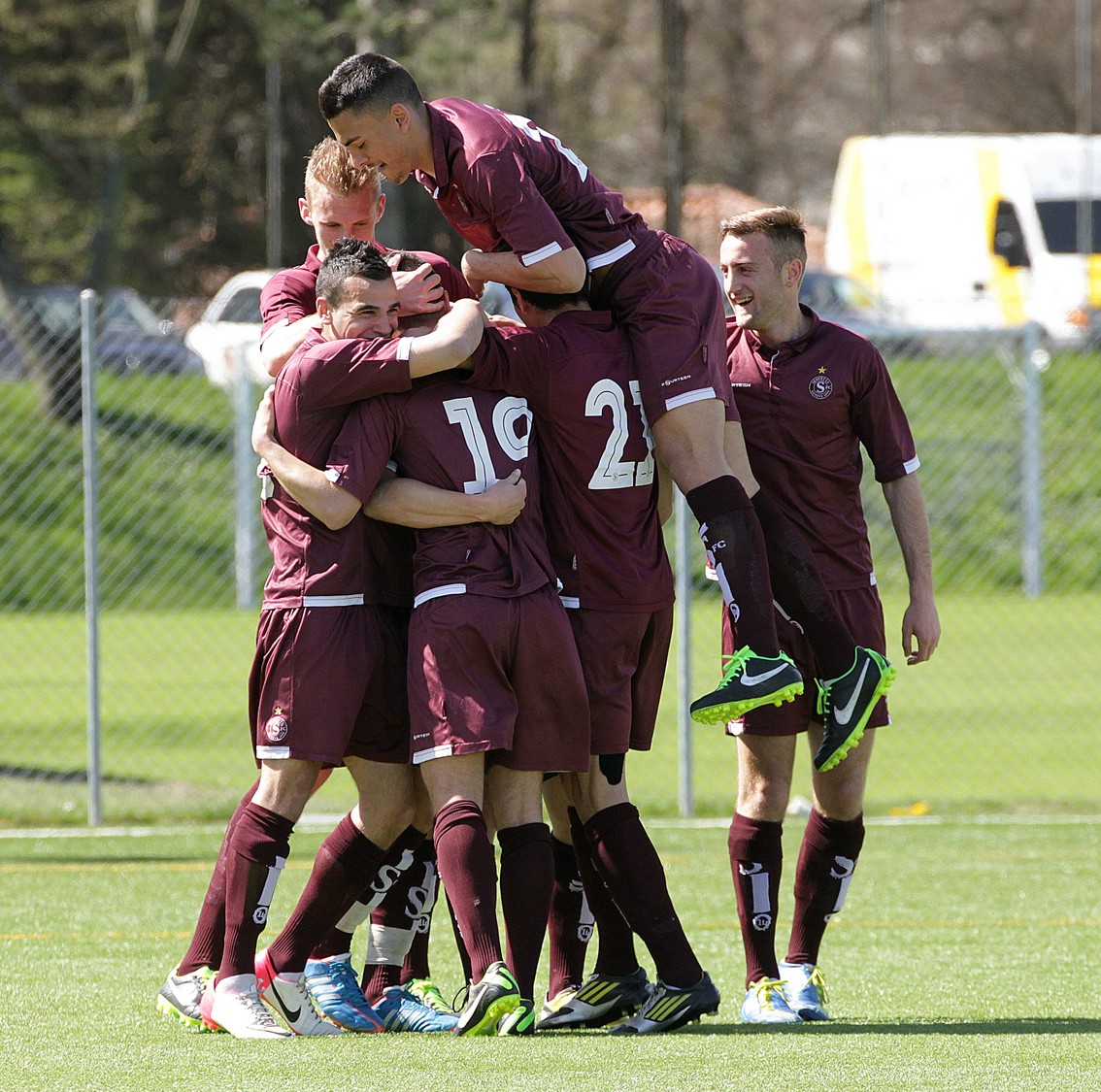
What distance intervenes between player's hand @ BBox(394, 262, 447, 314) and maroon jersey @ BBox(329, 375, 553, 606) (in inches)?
9.0

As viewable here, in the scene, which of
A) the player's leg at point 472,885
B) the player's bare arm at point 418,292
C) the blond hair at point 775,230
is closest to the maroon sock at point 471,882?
the player's leg at point 472,885

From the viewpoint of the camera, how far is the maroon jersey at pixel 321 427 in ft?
13.8

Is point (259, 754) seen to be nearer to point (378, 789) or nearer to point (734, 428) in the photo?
point (378, 789)

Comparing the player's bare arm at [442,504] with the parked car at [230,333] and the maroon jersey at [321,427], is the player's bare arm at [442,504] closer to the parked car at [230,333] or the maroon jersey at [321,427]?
the maroon jersey at [321,427]

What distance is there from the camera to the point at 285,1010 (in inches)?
168

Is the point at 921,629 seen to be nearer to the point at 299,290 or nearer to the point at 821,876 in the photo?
the point at 821,876

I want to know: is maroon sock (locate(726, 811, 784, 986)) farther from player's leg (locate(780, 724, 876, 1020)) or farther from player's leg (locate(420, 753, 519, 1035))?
player's leg (locate(420, 753, 519, 1035))

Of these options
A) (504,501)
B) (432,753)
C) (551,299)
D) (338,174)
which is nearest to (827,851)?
(432,753)

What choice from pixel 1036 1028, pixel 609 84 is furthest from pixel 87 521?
pixel 609 84

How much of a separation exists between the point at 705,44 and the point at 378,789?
32.4m

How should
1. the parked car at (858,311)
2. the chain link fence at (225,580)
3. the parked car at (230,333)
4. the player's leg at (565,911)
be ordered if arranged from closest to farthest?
1. the player's leg at (565,911)
2. the chain link fence at (225,580)
3. the parked car at (858,311)
4. the parked car at (230,333)

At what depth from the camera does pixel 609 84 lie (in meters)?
33.6

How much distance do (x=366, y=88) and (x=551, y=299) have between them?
66cm

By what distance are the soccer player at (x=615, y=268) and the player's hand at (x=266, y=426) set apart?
0.56 meters
